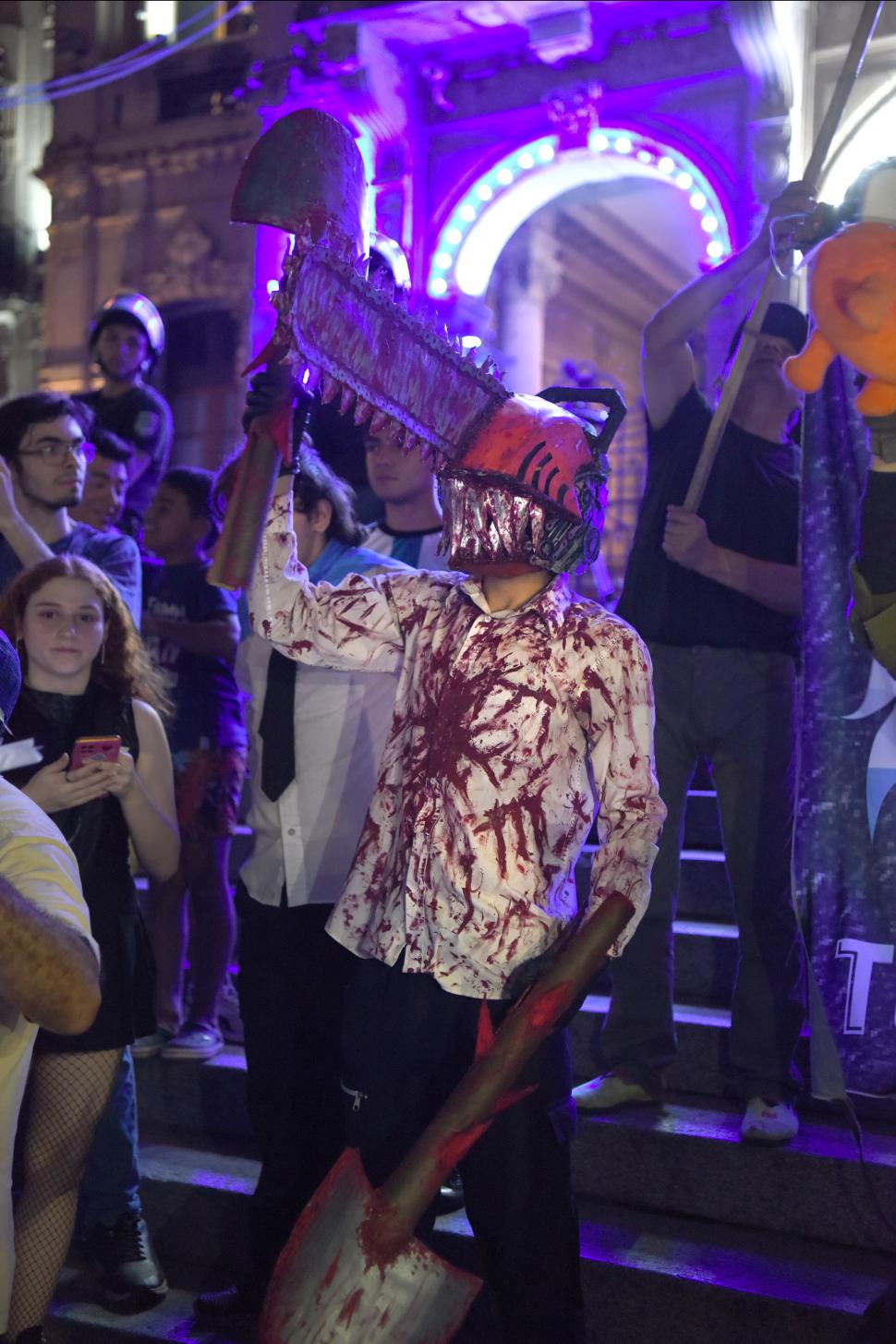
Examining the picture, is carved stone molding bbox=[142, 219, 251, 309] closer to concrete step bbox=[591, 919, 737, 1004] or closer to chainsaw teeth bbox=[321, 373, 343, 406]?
concrete step bbox=[591, 919, 737, 1004]

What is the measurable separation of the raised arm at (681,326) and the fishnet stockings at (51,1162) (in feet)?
6.92

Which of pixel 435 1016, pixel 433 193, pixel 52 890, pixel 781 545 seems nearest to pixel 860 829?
pixel 781 545

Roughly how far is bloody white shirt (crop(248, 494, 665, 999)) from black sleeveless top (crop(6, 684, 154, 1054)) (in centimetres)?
79

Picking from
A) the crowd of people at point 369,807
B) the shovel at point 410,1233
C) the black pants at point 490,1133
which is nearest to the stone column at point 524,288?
the crowd of people at point 369,807

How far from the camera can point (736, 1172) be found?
9.43 ft

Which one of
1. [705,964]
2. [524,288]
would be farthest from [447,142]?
[705,964]

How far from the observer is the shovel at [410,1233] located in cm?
194

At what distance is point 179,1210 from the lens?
3.16m

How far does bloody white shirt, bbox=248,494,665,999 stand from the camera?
209 centimetres

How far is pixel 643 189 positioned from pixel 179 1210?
1121 cm

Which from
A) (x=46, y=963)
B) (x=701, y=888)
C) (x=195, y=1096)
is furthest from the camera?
(x=701, y=888)

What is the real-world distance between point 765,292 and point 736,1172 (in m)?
1.99

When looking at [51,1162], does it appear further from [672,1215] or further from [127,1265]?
[672,1215]

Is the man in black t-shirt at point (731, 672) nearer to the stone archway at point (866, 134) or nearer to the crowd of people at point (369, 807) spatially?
the crowd of people at point (369, 807)
